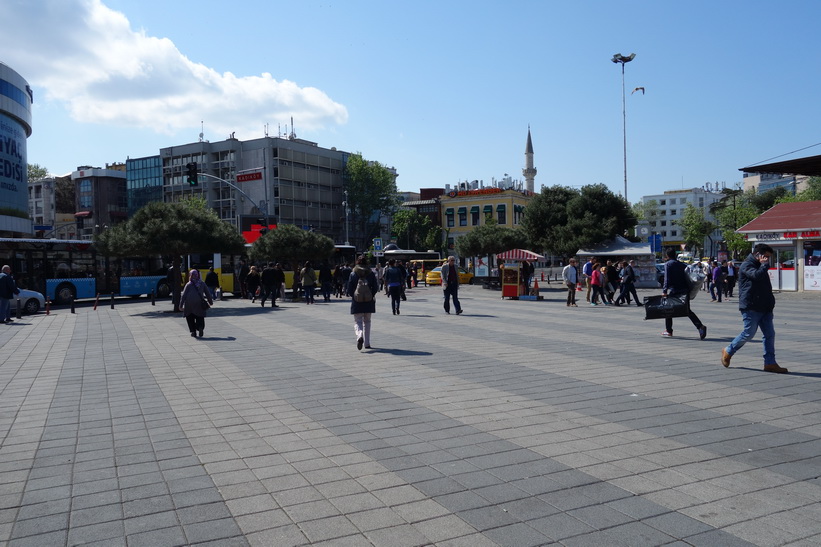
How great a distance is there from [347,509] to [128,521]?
134 cm

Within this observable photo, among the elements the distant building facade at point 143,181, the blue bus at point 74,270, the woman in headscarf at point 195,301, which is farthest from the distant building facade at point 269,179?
the woman in headscarf at point 195,301

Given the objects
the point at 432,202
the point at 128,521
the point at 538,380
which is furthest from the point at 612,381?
the point at 432,202

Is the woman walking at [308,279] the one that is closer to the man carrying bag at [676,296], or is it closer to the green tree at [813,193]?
the man carrying bag at [676,296]

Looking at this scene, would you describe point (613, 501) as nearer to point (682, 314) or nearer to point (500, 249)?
point (682, 314)

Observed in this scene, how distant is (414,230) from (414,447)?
269ft

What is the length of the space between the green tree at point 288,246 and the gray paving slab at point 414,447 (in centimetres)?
1771

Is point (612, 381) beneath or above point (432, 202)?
beneath

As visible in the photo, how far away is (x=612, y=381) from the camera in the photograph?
8.18 metres

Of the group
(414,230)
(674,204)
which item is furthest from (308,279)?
(674,204)

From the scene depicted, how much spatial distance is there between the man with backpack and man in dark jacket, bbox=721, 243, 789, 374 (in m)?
5.63

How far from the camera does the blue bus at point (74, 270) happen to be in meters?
26.8

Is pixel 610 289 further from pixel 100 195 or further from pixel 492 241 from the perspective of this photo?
pixel 100 195

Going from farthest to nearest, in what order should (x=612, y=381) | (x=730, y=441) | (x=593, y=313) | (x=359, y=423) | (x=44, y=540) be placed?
1. (x=593, y=313)
2. (x=612, y=381)
3. (x=359, y=423)
4. (x=730, y=441)
5. (x=44, y=540)

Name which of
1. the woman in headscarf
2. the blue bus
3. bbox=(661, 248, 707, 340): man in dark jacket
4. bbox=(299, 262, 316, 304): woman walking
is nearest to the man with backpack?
the woman in headscarf
